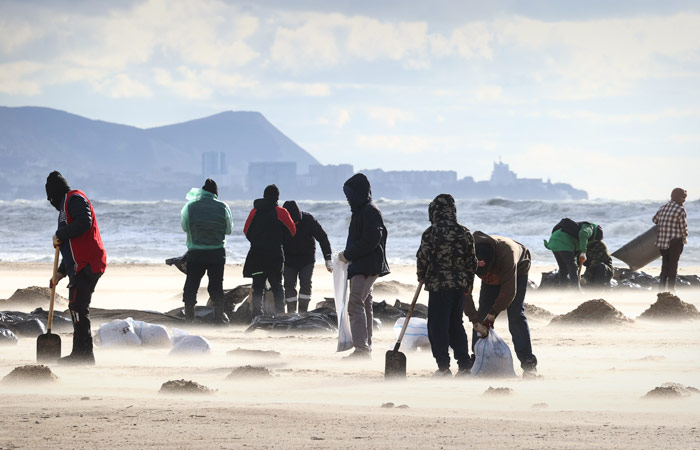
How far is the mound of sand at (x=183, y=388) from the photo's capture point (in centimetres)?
743

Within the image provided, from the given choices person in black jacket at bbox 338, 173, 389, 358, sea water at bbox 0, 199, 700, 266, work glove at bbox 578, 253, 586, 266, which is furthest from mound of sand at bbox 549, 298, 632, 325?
sea water at bbox 0, 199, 700, 266

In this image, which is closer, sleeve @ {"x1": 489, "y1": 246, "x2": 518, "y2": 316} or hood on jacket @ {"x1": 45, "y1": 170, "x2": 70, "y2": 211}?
sleeve @ {"x1": 489, "y1": 246, "x2": 518, "y2": 316}

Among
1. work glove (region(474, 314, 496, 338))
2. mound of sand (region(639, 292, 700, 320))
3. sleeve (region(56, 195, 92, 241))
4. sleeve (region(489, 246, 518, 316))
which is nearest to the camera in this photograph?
sleeve (region(489, 246, 518, 316))

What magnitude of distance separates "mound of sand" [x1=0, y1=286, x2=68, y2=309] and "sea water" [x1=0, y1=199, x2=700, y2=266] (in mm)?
13164

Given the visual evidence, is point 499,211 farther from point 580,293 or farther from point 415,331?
point 415,331

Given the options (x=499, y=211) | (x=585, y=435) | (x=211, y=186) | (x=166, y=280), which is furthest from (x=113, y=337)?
(x=499, y=211)

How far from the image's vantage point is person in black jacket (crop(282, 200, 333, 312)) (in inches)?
499

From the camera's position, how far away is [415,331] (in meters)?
10.1

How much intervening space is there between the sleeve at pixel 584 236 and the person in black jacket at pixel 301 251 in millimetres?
4279

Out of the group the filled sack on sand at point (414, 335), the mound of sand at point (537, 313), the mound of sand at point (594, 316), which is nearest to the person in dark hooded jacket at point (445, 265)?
the filled sack on sand at point (414, 335)

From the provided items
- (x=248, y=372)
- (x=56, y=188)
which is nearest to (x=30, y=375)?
(x=56, y=188)

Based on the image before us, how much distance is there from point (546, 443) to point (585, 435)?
0.37 meters

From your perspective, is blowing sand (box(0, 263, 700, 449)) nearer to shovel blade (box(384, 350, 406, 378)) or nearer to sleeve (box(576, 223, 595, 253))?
shovel blade (box(384, 350, 406, 378))

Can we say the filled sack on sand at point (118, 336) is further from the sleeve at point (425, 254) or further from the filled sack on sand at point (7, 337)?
the sleeve at point (425, 254)
